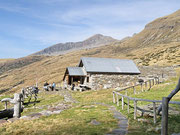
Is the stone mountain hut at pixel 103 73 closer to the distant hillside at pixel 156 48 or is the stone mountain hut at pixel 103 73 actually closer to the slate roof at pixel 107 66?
the slate roof at pixel 107 66

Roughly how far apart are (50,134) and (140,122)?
4.38 m

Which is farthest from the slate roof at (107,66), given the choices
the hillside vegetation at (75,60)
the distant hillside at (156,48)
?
the distant hillside at (156,48)

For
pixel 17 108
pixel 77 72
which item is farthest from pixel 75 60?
pixel 17 108

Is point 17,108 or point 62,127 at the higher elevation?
point 17,108

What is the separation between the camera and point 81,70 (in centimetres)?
3409

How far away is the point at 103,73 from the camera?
106 feet

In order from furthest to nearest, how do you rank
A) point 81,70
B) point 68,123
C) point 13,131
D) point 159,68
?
point 159,68 → point 81,70 → point 68,123 → point 13,131

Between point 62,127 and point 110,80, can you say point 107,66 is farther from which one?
point 62,127

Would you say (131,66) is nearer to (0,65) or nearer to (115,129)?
(115,129)

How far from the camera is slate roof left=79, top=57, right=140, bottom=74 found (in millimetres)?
32312

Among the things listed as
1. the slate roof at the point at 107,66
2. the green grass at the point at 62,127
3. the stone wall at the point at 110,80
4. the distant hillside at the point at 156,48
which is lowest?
the green grass at the point at 62,127

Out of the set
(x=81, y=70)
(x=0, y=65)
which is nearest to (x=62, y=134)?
(x=81, y=70)

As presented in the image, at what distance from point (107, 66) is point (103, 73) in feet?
7.45

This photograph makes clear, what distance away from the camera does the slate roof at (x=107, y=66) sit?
3231 centimetres
